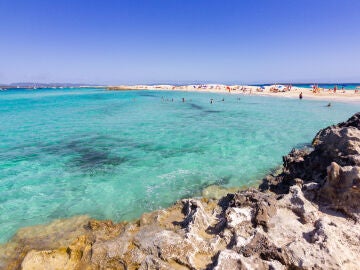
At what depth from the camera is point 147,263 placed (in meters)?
4.17

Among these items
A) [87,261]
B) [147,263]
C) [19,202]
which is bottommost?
[19,202]

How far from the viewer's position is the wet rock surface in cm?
402

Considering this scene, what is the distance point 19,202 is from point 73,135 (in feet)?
34.3

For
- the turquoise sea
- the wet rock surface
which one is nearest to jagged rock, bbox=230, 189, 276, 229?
the wet rock surface

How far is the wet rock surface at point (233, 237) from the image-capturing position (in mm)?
4023

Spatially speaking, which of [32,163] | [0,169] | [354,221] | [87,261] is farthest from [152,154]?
[354,221]

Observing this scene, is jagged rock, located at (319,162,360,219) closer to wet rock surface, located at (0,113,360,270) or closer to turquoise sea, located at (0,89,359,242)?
wet rock surface, located at (0,113,360,270)

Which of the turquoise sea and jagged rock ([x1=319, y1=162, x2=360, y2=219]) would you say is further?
the turquoise sea

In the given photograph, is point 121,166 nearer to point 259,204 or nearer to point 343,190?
point 259,204

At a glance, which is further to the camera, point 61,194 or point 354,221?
point 61,194

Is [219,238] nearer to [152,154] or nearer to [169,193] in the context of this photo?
[169,193]

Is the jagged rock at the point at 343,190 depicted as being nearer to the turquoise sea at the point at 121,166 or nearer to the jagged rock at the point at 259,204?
the jagged rock at the point at 259,204

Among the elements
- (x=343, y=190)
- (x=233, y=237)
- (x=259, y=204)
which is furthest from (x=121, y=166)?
(x=343, y=190)

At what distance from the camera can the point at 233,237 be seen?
15.3 feet
